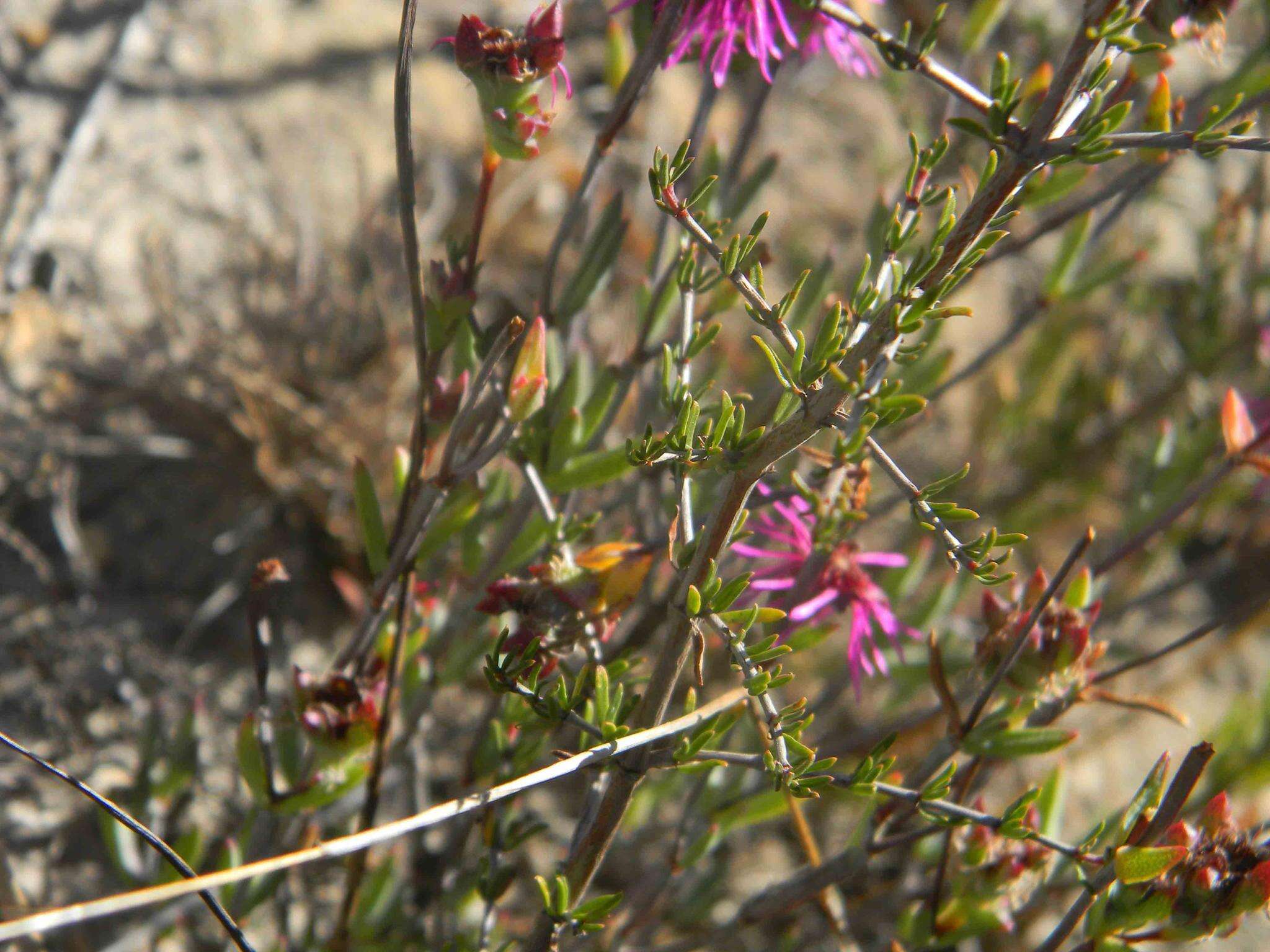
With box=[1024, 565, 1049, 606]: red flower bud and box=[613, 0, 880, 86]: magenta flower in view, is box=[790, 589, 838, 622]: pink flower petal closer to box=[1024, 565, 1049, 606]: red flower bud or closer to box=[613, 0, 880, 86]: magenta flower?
box=[1024, 565, 1049, 606]: red flower bud

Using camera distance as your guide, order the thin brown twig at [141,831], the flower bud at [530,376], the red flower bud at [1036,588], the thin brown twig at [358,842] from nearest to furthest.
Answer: the thin brown twig at [358,842] < the thin brown twig at [141,831] < the flower bud at [530,376] < the red flower bud at [1036,588]

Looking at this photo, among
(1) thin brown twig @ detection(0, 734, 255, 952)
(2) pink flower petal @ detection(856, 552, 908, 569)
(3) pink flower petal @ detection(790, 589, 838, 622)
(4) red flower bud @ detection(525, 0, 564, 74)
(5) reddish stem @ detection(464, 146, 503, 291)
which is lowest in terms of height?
(1) thin brown twig @ detection(0, 734, 255, 952)

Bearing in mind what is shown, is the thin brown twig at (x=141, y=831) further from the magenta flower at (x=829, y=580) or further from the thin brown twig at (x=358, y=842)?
the magenta flower at (x=829, y=580)

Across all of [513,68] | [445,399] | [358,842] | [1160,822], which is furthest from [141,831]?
[1160,822]

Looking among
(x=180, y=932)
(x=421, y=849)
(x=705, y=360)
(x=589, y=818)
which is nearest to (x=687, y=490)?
(x=589, y=818)

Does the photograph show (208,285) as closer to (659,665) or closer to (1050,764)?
(659,665)

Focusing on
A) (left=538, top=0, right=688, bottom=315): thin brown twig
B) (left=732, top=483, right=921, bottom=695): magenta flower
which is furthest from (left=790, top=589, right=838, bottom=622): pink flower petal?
(left=538, top=0, right=688, bottom=315): thin brown twig

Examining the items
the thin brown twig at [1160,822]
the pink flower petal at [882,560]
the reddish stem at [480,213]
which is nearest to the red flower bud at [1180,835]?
the thin brown twig at [1160,822]

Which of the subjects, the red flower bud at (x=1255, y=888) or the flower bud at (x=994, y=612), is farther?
the flower bud at (x=994, y=612)
